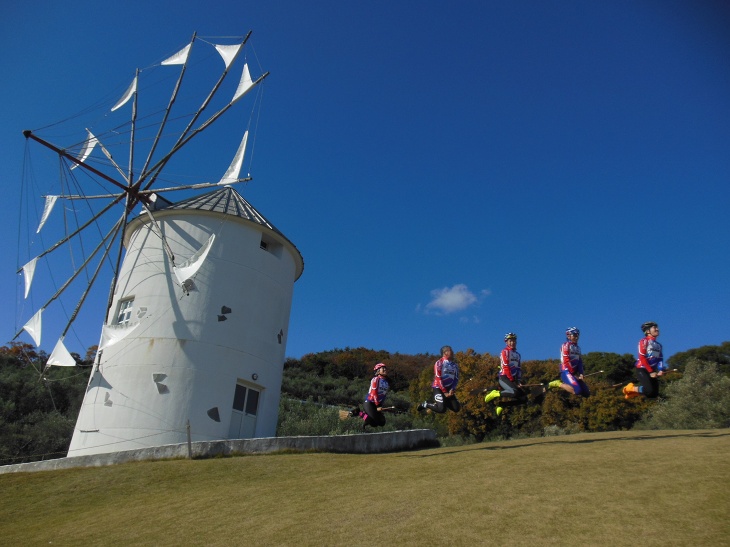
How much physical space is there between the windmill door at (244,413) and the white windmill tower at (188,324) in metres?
0.04

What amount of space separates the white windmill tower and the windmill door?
4 cm

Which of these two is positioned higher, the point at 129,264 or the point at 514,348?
the point at 129,264

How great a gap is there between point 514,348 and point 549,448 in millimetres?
3961

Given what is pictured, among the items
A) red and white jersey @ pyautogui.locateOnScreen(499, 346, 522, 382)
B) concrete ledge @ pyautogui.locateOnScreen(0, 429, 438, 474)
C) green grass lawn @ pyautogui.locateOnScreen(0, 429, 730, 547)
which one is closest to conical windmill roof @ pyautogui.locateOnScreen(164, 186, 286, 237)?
concrete ledge @ pyautogui.locateOnScreen(0, 429, 438, 474)

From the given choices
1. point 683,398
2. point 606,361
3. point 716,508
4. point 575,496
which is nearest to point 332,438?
point 575,496

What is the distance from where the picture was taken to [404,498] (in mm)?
12562

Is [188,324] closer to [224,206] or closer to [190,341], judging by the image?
[190,341]

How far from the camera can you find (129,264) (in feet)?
89.6

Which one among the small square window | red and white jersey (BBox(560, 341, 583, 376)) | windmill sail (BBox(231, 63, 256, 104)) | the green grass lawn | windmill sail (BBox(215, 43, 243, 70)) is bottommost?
the green grass lawn

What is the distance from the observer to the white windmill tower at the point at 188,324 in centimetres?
2316

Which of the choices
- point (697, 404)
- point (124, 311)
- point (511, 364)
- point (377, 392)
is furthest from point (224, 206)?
point (697, 404)

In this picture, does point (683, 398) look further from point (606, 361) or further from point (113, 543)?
point (113, 543)

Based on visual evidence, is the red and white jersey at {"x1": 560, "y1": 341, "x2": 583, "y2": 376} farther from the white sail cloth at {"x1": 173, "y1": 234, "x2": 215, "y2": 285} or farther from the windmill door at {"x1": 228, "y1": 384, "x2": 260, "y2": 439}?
the white sail cloth at {"x1": 173, "y1": 234, "x2": 215, "y2": 285}

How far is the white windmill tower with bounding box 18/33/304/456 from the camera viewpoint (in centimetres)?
2316
